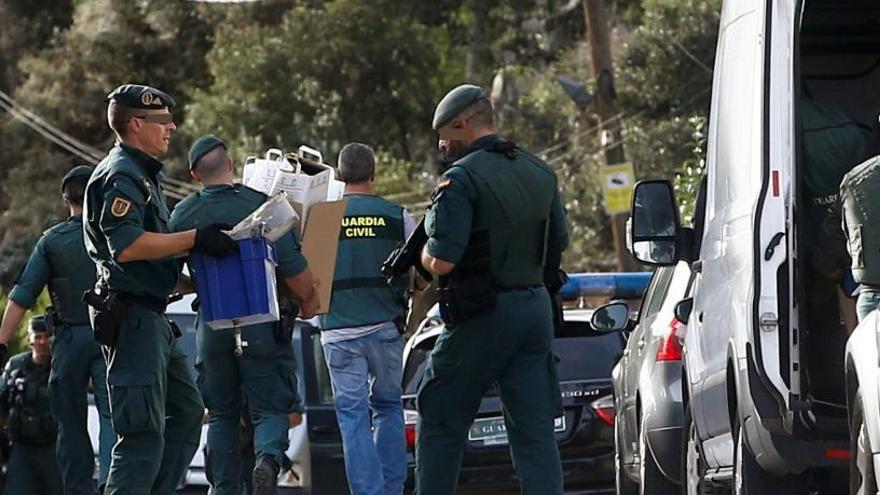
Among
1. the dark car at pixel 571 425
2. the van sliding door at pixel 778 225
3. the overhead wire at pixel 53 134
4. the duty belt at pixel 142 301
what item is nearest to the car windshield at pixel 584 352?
the dark car at pixel 571 425

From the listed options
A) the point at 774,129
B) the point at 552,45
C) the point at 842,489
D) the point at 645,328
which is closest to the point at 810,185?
Result: the point at 774,129

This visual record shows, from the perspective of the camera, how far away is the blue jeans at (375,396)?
1055 centimetres

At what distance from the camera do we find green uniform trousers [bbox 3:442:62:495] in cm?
1322

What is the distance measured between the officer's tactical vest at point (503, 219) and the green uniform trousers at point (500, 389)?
113mm

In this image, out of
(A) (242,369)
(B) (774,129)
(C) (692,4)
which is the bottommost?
(A) (242,369)

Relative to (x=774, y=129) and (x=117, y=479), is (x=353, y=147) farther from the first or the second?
(x=774, y=129)

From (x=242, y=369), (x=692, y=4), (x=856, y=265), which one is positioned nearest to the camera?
(x=856, y=265)

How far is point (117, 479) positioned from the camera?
26.4 feet

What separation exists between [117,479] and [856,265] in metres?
3.07

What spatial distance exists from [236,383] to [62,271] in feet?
4.03

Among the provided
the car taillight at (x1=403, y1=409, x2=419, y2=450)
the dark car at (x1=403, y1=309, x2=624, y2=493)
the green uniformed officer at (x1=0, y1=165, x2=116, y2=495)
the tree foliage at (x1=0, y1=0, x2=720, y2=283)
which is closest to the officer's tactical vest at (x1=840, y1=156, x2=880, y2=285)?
the dark car at (x1=403, y1=309, x2=624, y2=493)

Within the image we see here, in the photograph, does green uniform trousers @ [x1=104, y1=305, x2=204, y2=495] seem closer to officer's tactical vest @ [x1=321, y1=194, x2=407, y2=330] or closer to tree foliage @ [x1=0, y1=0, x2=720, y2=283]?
officer's tactical vest @ [x1=321, y1=194, x2=407, y2=330]

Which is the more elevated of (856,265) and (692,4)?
(692,4)

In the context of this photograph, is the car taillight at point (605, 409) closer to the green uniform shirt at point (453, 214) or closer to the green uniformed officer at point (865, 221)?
the green uniform shirt at point (453, 214)
